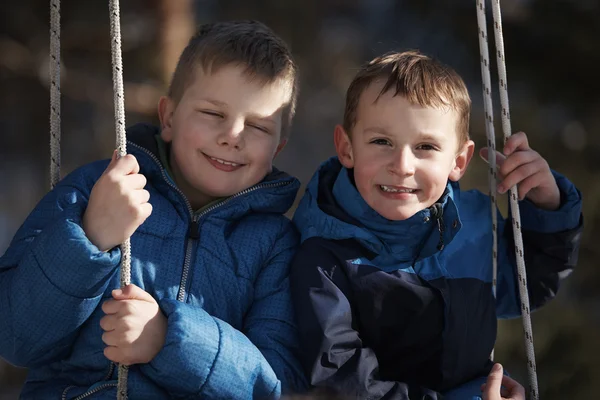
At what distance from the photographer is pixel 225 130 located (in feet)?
6.53

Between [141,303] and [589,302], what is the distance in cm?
402

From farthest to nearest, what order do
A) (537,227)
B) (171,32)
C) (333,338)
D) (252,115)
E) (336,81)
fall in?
(336,81)
(171,32)
(537,227)
(252,115)
(333,338)

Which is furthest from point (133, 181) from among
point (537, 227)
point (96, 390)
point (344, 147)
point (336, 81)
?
point (336, 81)

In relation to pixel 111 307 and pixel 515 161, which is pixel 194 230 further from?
pixel 515 161

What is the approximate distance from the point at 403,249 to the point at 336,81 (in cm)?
440

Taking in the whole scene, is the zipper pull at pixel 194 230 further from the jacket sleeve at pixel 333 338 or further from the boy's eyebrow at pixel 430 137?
the boy's eyebrow at pixel 430 137

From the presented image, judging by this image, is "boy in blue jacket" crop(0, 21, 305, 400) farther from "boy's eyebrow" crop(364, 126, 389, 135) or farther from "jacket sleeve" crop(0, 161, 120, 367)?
"boy's eyebrow" crop(364, 126, 389, 135)

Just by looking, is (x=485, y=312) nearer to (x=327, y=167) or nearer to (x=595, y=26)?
(x=327, y=167)

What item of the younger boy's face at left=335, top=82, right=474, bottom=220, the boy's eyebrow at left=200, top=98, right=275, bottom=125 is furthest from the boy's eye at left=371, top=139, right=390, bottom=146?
the boy's eyebrow at left=200, top=98, right=275, bottom=125

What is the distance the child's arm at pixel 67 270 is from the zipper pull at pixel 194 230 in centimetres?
22

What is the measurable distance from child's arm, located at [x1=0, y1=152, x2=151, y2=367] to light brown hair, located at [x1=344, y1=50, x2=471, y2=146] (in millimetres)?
561

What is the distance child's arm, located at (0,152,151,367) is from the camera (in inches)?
67.0

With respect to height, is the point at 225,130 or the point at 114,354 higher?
the point at 225,130

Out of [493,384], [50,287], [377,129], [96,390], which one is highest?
[377,129]
